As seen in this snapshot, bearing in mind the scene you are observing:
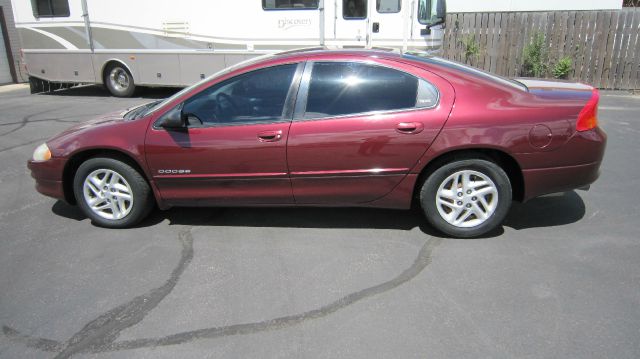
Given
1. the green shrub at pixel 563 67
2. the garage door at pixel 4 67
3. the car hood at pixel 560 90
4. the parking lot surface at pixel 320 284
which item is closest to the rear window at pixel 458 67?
the car hood at pixel 560 90

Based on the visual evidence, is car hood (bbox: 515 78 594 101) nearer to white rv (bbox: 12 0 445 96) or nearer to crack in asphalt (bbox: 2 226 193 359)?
crack in asphalt (bbox: 2 226 193 359)

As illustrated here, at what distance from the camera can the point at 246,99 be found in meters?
4.03

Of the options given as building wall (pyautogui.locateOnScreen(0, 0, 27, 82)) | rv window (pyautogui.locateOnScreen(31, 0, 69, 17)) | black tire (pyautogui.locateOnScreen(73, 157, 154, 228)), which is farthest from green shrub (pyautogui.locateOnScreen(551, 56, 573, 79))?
building wall (pyautogui.locateOnScreen(0, 0, 27, 82))

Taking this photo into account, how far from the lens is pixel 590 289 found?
3184 mm

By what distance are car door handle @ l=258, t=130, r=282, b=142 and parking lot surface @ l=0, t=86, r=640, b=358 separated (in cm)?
84

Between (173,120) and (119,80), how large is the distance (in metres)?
9.25

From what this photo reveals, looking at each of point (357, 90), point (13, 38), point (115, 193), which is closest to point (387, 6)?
point (357, 90)

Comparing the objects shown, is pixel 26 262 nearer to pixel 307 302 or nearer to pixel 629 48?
pixel 307 302

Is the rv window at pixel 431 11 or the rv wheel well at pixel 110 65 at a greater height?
the rv window at pixel 431 11

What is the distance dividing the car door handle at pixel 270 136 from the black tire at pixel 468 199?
1.23 m

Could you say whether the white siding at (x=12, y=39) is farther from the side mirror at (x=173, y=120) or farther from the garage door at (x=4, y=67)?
the side mirror at (x=173, y=120)

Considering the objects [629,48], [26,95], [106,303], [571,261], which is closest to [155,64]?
[26,95]

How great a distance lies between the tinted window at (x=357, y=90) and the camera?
150 inches

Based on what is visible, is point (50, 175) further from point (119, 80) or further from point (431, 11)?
point (119, 80)
